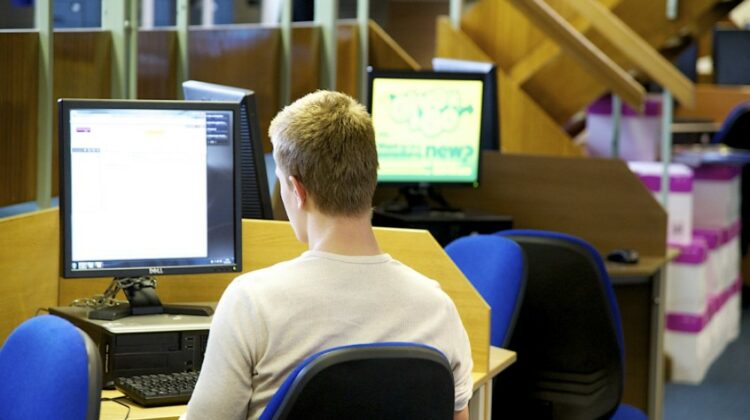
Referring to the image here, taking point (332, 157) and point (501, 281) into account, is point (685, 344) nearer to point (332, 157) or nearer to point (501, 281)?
point (501, 281)

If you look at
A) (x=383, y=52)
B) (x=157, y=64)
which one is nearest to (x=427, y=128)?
(x=157, y=64)

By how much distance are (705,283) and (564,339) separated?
2.59 meters

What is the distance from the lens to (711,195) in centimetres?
601

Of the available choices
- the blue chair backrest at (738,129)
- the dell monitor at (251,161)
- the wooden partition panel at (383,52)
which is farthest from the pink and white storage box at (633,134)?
the dell monitor at (251,161)

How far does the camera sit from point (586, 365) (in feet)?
10.6

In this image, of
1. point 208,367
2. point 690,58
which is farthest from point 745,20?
point 208,367

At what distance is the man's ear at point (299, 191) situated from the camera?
1.95 metres

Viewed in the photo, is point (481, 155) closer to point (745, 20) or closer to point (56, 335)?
point (56, 335)

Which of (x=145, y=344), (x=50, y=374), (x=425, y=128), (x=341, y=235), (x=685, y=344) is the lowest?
(x=685, y=344)

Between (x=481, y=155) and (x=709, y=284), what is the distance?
192 cm

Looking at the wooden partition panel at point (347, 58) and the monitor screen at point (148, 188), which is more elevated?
the wooden partition panel at point (347, 58)

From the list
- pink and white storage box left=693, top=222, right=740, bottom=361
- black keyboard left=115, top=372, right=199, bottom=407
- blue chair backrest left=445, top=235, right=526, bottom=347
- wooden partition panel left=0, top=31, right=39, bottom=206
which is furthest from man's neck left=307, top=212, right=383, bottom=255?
pink and white storage box left=693, top=222, right=740, bottom=361

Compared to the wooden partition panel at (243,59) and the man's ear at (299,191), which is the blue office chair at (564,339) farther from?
the wooden partition panel at (243,59)

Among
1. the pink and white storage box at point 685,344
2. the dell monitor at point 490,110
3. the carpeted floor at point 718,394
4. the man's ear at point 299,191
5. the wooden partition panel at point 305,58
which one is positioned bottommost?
the carpeted floor at point 718,394
